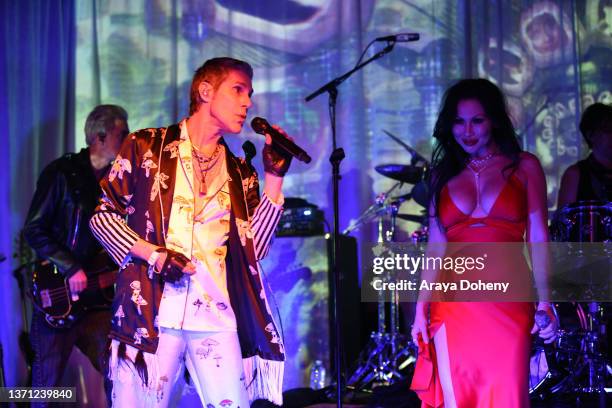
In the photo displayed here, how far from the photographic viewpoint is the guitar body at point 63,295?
420cm

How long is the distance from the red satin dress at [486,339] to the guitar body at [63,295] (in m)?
2.00

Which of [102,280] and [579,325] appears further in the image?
[579,325]

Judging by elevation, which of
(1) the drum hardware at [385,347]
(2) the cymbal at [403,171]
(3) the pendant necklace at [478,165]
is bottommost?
(1) the drum hardware at [385,347]

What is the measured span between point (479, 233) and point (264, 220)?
766 millimetres

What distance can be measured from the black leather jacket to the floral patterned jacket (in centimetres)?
168

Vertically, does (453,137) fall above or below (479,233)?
above

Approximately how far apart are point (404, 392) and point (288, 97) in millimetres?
2408

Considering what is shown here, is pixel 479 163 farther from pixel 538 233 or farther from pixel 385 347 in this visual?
pixel 385 347

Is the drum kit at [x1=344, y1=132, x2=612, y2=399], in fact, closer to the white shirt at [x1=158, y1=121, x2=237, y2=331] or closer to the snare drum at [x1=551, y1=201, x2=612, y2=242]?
the snare drum at [x1=551, y1=201, x2=612, y2=242]

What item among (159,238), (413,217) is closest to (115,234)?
(159,238)

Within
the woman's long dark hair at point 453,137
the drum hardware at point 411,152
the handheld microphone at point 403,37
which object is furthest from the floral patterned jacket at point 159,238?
the drum hardware at point 411,152

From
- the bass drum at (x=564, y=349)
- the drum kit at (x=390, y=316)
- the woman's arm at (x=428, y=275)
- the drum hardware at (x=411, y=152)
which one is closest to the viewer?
the woman's arm at (x=428, y=275)

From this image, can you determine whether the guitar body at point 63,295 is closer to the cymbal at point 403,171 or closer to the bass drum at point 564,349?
the cymbal at point 403,171

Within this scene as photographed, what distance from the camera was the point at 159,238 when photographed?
8.76ft
